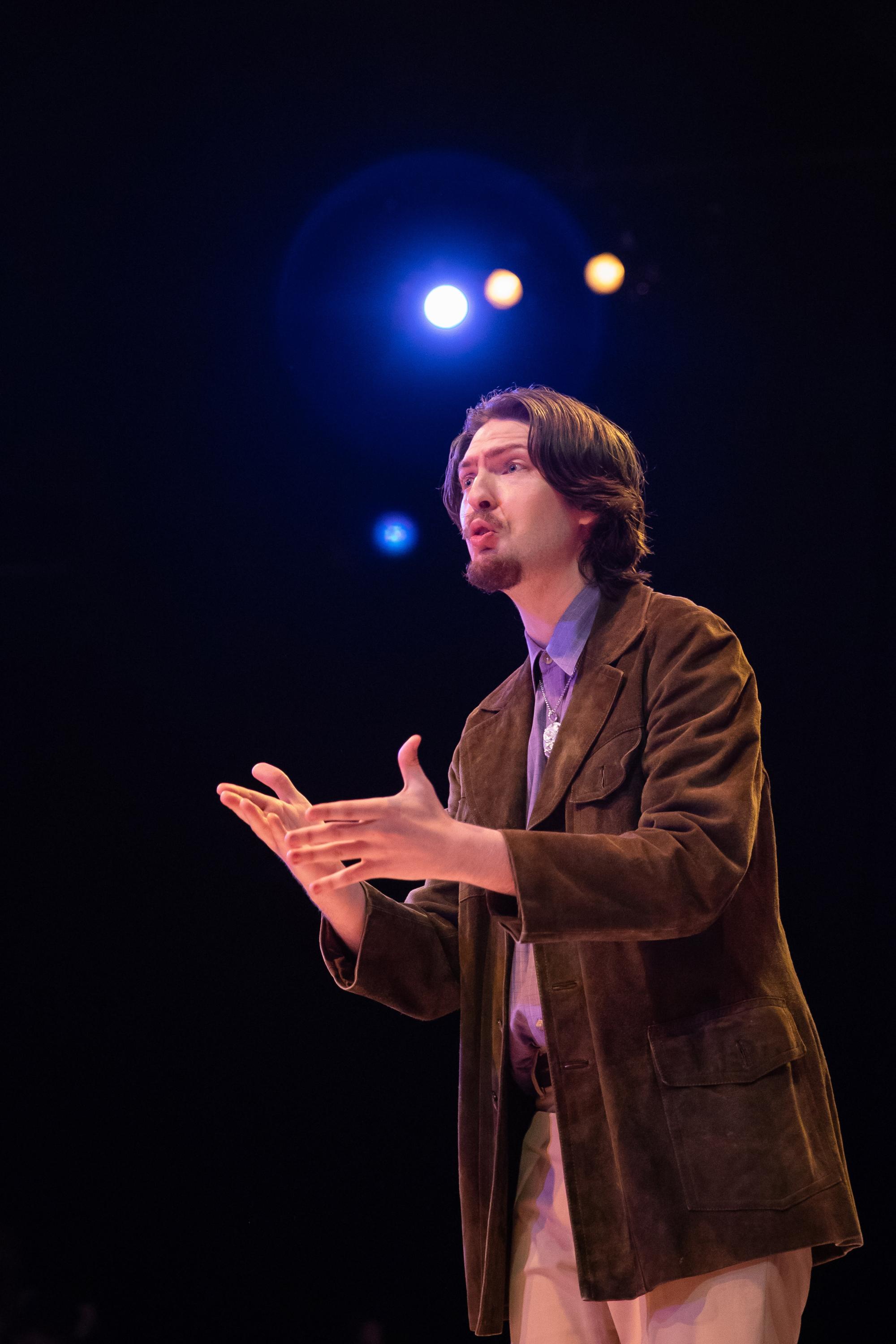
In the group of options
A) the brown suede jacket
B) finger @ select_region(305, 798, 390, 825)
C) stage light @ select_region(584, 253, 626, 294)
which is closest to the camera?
finger @ select_region(305, 798, 390, 825)

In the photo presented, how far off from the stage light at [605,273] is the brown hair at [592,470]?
1.36 meters

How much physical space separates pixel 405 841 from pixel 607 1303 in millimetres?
821

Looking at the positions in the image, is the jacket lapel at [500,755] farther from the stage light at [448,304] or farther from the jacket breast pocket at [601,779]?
the stage light at [448,304]

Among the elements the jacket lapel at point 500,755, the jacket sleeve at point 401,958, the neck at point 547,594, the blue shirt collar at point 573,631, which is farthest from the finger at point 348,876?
the neck at point 547,594

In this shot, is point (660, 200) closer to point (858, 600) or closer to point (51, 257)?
point (858, 600)

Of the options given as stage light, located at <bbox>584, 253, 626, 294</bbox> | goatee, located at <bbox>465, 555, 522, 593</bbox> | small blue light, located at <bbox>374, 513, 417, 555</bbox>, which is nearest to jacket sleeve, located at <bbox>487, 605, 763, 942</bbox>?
goatee, located at <bbox>465, 555, 522, 593</bbox>

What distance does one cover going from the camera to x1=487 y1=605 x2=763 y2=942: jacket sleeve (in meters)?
1.19

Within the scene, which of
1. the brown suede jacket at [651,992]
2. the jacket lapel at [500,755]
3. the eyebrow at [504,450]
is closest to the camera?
the brown suede jacket at [651,992]

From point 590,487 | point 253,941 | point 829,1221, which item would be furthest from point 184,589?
point 829,1221

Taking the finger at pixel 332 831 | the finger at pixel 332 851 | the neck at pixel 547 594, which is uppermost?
the neck at pixel 547 594

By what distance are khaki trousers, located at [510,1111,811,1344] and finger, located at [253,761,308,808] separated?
569mm

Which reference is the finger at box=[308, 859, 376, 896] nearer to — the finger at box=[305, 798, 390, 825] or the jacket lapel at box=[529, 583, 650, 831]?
the finger at box=[305, 798, 390, 825]

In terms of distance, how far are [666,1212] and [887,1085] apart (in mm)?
1869

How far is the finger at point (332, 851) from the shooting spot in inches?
43.9
